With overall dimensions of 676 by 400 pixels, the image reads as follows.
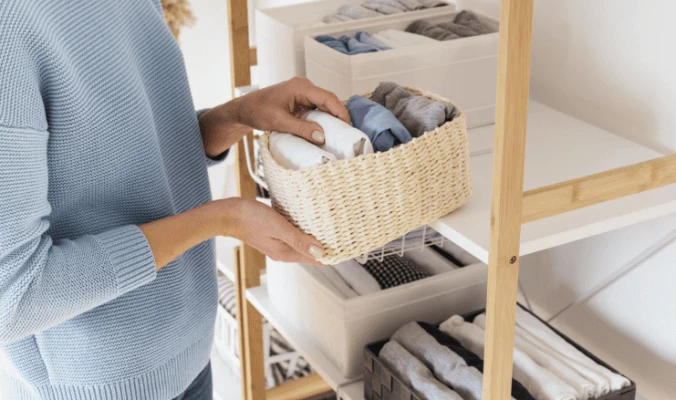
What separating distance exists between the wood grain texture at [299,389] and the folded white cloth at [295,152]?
1.10 m

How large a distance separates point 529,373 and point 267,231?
0.50 m

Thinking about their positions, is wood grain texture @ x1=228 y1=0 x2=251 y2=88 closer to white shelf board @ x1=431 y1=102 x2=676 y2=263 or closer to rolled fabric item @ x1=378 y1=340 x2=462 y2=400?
white shelf board @ x1=431 y1=102 x2=676 y2=263

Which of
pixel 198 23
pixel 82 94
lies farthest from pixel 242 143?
pixel 198 23

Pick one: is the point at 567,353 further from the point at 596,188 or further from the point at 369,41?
the point at 369,41

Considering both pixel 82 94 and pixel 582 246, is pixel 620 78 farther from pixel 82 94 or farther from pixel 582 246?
pixel 82 94

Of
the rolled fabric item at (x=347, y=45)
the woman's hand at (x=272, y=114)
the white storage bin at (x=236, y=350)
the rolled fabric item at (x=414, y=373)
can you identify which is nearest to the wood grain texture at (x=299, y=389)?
the white storage bin at (x=236, y=350)

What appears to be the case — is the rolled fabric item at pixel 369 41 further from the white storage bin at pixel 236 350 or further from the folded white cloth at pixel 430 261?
the white storage bin at pixel 236 350

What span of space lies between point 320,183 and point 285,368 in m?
1.27

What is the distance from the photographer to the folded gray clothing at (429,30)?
1399 millimetres

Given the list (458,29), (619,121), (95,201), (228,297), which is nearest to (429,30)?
(458,29)

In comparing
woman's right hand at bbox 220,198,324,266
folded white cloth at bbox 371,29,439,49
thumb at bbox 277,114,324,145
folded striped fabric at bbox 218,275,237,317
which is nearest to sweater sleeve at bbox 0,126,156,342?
woman's right hand at bbox 220,198,324,266

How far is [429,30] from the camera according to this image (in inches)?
56.5

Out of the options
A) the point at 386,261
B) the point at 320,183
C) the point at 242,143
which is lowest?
the point at 386,261

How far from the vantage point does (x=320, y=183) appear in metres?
0.99
